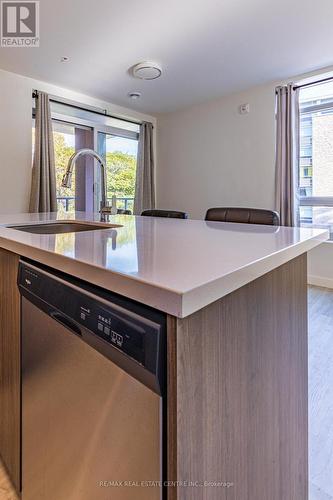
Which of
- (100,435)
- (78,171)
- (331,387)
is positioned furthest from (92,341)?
(78,171)

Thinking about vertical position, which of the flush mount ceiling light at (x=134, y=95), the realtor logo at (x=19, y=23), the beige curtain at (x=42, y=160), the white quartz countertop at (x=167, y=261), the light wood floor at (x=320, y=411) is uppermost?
the flush mount ceiling light at (x=134, y=95)

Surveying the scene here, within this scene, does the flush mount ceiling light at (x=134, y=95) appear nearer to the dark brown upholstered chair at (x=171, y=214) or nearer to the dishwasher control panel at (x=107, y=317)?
the dark brown upholstered chair at (x=171, y=214)

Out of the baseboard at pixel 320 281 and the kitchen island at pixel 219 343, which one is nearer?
the kitchen island at pixel 219 343

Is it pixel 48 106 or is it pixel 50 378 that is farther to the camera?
pixel 48 106

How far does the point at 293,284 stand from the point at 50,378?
2.31ft

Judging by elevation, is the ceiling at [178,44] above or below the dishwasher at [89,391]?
above

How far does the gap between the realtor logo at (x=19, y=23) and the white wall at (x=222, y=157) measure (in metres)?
2.43

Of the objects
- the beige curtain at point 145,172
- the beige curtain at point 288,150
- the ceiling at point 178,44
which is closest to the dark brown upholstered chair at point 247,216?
the ceiling at point 178,44

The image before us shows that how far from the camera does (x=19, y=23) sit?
248 cm

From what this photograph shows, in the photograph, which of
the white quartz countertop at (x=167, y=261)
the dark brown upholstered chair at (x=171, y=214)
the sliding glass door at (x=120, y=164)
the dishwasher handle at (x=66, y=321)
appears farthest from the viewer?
the sliding glass door at (x=120, y=164)

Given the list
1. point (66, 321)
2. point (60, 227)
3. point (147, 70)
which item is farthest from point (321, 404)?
point (147, 70)

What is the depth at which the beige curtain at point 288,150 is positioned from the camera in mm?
3537

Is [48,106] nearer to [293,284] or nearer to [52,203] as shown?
[52,203]

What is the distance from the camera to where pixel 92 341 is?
0.61 metres
